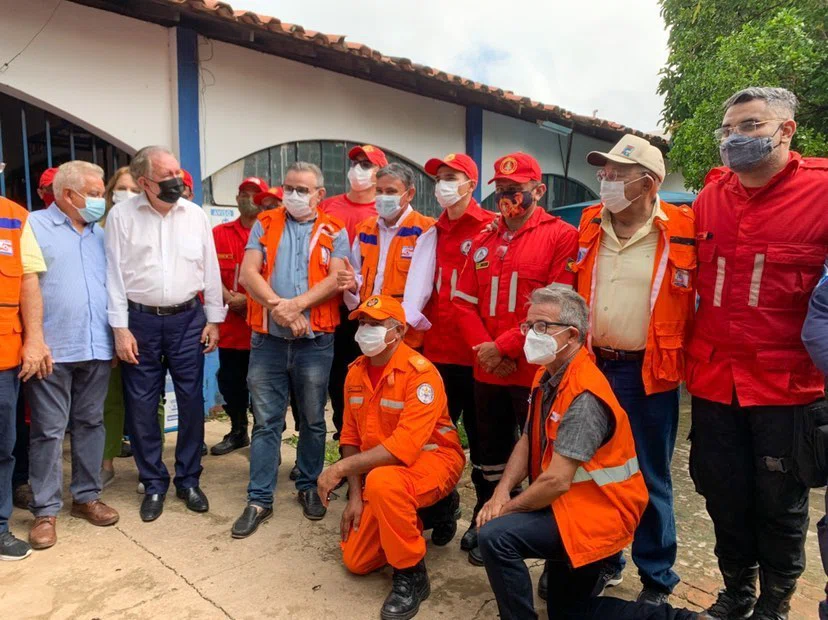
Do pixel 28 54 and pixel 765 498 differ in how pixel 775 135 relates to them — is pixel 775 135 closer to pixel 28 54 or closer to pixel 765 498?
pixel 765 498

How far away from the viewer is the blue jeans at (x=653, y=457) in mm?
2678

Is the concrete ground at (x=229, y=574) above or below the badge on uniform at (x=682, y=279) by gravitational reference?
below

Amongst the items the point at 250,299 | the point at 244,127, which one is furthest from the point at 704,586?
the point at 244,127

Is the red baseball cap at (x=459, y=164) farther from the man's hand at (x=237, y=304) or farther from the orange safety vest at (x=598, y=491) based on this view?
the man's hand at (x=237, y=304)

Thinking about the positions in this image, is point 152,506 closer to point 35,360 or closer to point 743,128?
point 35,360

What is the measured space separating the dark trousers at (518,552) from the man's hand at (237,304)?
2.76 meters

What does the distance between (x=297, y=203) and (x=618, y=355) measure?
198 centimetres

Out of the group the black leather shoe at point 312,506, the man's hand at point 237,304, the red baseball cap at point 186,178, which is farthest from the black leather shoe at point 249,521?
the red baseball cap at point 186,178

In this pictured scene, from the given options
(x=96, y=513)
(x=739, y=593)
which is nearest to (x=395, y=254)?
(x=96, y=513)

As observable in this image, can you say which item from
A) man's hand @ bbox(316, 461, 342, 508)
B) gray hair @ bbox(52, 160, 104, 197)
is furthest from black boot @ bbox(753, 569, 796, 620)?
gray hair @ bbox(52, 160, 104, 197)

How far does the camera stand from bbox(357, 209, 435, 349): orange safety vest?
3656 millimetres

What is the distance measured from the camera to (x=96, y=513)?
139 inches

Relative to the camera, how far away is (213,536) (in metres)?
3.43

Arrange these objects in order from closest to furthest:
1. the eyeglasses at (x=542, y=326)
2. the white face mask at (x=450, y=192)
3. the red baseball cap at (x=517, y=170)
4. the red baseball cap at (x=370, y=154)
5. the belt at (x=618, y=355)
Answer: the eyeglasses at (x=542, y=326)
the belt at (x=618, y=355)
the red baseball cap at (x=517, y=170)
the white face mask at (x=450, y=192)
the red baseball cap at (x=370, y=154)
